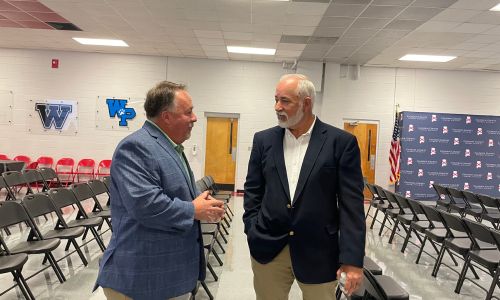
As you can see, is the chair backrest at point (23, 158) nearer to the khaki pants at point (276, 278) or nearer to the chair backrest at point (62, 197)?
the chair backrest at point (62, 197)

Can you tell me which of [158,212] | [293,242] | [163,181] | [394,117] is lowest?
[293,242]

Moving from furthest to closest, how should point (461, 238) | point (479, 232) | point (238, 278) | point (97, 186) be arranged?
1. point (97, 186)
2. point (461, 238)
3. point (238, 278)
4. point (479, 232)

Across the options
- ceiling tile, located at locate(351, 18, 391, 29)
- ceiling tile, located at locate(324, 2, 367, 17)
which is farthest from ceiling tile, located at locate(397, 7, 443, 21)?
ceiling tile, located at locate(324, 2, 367, 17)

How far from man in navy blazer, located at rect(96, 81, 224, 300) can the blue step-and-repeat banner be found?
28.9ft

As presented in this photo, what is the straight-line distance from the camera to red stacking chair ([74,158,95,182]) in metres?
9.58

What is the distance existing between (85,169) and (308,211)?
9.15m

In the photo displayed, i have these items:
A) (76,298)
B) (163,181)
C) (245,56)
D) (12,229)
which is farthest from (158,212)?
(245,56)

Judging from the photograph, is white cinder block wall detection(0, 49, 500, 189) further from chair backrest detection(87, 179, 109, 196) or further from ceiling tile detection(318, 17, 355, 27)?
chair backrest detection(87, 179, 109, 196)

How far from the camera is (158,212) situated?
1393 millimetres

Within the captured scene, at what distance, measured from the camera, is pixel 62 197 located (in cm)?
438

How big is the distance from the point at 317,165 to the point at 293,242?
39 centimetres

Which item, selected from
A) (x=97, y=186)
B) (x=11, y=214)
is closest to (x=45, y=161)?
(x=97, y=186)

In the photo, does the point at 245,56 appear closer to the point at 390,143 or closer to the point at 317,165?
the point at 390,143

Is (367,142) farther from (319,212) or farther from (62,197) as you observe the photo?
(319,212)
